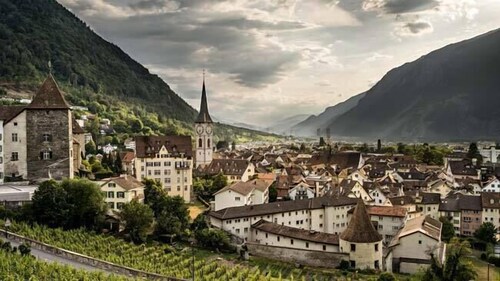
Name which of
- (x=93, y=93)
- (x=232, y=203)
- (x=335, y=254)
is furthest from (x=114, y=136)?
(x=335, y=254)

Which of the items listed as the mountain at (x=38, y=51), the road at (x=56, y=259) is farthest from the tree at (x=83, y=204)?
the mountain at (x=38, y=51)

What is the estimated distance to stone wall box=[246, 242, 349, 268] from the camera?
5020 centimetres

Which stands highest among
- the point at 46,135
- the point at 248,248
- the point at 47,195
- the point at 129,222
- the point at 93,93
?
the point at 93,93

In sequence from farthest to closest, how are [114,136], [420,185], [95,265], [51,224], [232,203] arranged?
[114,136] → [420,185] → [232,203] → [51,224] → [95,265]

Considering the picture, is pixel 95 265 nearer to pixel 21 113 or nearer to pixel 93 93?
pixel 21 113

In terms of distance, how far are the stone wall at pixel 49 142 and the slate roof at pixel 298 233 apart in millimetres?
23014

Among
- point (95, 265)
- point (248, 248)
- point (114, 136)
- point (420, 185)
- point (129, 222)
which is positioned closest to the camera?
point (95, 265)

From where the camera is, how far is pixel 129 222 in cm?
4922

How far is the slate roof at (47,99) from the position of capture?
2178 inches

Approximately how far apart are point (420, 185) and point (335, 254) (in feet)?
146

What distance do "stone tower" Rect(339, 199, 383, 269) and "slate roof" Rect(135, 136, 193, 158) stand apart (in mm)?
31503

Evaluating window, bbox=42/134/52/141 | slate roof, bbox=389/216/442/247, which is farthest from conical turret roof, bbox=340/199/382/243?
window, bbox=42/134/52/141

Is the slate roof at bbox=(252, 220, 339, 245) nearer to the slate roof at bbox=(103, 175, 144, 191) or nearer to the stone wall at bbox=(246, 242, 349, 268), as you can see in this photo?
the stone wall at bbox=(246, 242, 349, 268)

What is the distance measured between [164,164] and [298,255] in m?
29.1
